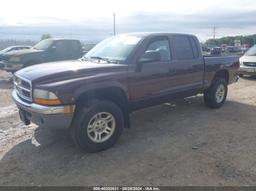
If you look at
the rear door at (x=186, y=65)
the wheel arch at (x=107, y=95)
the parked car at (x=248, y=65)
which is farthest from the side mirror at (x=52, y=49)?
the parked car at (x=248, y=65)

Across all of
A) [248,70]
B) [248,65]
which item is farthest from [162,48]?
[248,65]

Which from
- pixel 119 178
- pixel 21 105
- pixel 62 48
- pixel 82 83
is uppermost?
pixel 62 48

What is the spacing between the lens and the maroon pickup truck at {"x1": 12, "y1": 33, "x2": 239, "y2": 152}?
12.2ft

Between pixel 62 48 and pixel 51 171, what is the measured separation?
8.76 meters

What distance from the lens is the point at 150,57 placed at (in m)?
4.62

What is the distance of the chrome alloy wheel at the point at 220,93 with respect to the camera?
668cm

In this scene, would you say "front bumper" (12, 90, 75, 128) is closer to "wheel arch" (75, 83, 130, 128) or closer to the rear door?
"wheel arch" (75, 83, 130, 128)

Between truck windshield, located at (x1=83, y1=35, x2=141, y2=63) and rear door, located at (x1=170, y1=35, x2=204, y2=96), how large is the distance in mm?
941

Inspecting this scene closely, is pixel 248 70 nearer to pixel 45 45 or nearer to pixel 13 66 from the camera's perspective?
pixel 45 45

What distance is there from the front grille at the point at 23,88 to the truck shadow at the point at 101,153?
85 centimetres

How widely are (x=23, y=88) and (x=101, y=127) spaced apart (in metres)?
1.32

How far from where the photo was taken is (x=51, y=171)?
3.58 meters

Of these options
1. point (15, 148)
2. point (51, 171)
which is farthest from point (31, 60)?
point (51, 171)

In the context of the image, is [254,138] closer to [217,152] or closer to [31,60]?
[217,152]
